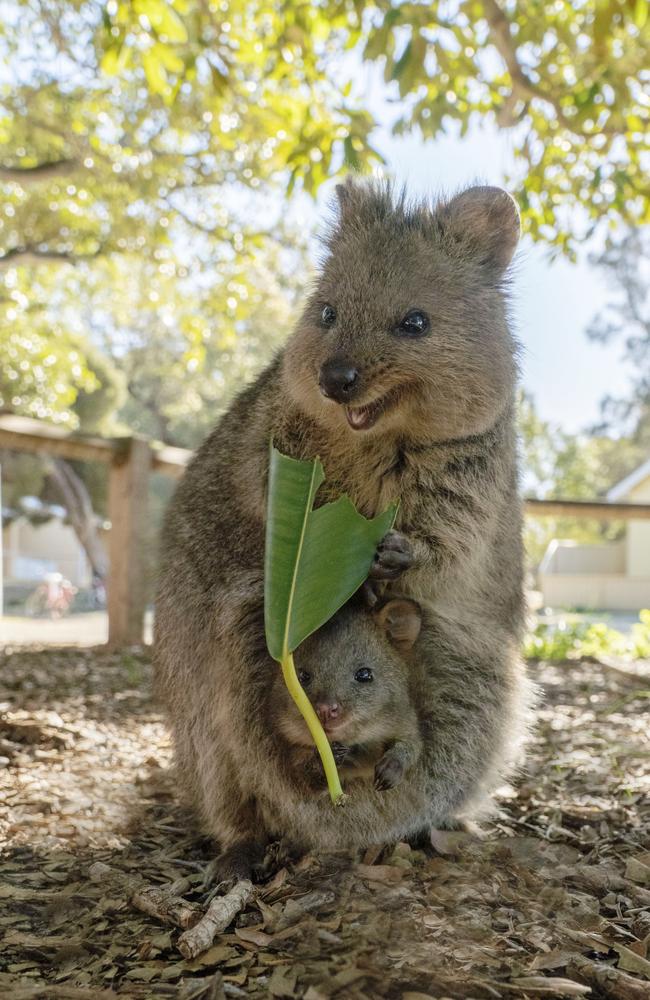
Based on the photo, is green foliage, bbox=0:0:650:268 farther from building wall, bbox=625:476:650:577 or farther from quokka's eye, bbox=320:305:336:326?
building wall, bbox=625:476:650:577

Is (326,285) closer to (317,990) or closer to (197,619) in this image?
(197,619)

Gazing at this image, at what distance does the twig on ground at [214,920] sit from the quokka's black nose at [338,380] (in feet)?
4.55

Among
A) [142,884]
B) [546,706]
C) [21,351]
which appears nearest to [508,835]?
[142,884]

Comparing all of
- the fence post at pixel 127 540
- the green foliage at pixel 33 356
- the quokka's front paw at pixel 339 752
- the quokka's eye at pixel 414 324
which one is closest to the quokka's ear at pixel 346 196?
the quokka's eye at pixel 414 324

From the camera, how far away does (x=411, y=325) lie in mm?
2656

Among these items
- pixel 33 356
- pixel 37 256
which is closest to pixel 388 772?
pixel 37 256

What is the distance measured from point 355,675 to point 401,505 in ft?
1.79

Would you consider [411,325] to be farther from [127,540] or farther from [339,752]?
[127,540]

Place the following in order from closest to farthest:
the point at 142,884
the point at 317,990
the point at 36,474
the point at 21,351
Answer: the point at 317,990 < the point at 142,884 < the point at 21,351 < the point at 36,474

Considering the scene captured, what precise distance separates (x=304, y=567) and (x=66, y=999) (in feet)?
3.64

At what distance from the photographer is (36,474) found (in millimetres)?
20859

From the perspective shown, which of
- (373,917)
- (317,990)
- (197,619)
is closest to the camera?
(317,990)

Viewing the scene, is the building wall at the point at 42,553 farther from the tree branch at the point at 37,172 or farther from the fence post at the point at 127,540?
the fence post at the point at 127,540

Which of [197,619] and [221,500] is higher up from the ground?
[221,500]
